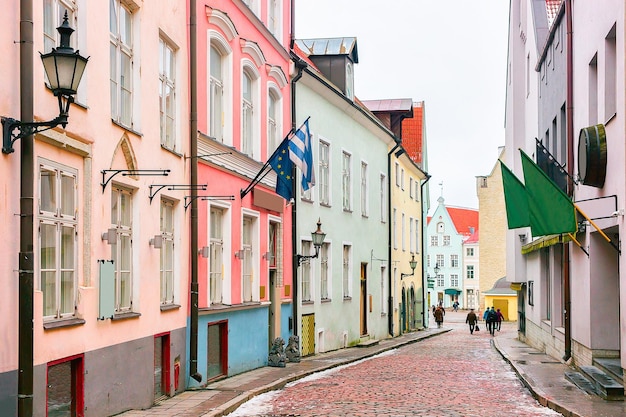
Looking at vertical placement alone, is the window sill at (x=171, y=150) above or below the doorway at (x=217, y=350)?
above

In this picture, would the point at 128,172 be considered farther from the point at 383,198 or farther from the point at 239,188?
the point at 383,198

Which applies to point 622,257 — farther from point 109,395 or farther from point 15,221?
point 15,221

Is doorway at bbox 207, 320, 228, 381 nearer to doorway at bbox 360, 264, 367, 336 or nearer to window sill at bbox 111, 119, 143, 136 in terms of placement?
window sill at bbox 111, 119, 143, 136

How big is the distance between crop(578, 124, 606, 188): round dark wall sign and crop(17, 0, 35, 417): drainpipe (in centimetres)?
966

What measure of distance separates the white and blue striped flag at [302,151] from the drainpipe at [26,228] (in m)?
9.25

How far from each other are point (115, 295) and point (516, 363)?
12558mm

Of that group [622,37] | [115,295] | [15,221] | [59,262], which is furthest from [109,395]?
[622,37]

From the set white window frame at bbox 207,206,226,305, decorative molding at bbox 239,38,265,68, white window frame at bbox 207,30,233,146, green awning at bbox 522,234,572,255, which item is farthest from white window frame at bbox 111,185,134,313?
green awning at bbox 522,234,572,255

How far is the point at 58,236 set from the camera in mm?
10227

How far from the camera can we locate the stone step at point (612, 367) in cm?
1469

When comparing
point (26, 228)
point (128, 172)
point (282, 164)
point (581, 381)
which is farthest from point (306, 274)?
point (26, 228)

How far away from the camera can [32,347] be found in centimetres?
912

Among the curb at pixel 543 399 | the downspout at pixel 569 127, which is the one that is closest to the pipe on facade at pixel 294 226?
the curb at pixel 543 399

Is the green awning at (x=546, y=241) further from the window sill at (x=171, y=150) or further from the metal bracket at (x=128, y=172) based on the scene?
the metal bracket at (x=128, y=172)
